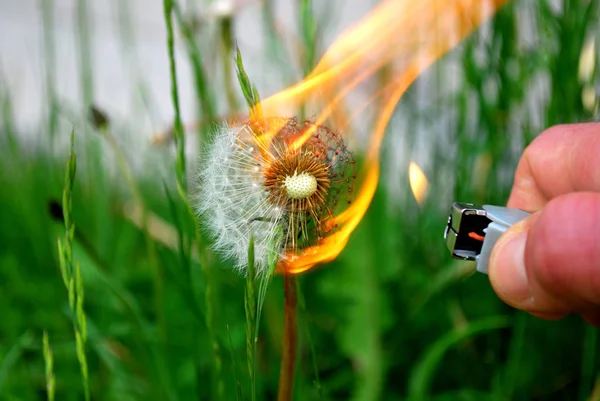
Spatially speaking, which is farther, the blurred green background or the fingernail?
the blurred green background

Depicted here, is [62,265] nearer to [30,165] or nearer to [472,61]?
[472,61]

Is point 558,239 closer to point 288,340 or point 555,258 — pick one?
point 555,258

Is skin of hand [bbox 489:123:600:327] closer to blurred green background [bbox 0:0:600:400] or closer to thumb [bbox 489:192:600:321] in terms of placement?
thumb [bbox 489:192:600:321]

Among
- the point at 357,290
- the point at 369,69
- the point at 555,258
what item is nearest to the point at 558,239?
the point at 555,258

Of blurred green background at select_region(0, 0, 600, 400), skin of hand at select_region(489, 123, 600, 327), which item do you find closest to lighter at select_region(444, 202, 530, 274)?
skin of hand at select_region(489, 123, 600, 327)

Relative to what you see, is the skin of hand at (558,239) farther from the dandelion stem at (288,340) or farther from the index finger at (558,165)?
the dandelion stem at (288,340)

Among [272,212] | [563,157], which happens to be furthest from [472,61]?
[272,212]
